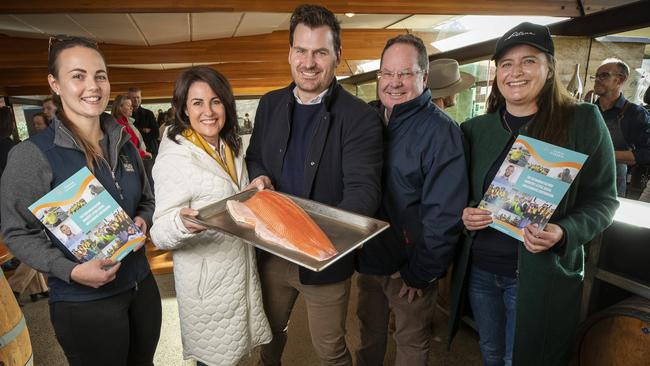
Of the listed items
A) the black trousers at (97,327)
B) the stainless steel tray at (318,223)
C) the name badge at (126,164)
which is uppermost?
the name badge at (126,164)

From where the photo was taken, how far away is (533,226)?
1386 mm

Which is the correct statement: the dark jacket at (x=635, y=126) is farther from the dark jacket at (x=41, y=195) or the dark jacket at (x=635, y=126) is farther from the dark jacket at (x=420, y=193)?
the dark jacket at (x=41, y=195)

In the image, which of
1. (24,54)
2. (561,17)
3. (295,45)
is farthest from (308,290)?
(24,54)

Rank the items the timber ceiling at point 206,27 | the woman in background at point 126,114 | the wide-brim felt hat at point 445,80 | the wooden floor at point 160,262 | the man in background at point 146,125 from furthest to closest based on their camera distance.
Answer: the man in background at point 146,125 → the woman in background at point 126,114 → the wooden floor at point 160,262 → the timber ceiling at point 206,27 → the wide-brim felt hat at point 445,80

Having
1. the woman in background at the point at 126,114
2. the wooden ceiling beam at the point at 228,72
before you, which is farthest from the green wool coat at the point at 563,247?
the wooden ceiling beam at the point at 228,72

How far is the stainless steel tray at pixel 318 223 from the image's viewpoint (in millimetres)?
1237

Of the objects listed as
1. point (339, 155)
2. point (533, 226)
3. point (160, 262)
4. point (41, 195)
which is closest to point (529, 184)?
point (533, 226)

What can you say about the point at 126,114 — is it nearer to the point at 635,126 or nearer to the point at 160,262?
the point at 160,262

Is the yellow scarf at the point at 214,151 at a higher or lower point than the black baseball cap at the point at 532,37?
lower

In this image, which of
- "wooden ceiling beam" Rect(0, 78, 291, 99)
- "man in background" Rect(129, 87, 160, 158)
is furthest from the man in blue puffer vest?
"wooden ceiling beam" Rect(0, 78, 291, 99)

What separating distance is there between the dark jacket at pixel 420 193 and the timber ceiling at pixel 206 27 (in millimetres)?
2397

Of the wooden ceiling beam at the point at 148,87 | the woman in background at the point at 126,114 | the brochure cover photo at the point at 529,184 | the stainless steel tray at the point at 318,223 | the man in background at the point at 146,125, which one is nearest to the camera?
the stainless steel tray at the point at 318,223

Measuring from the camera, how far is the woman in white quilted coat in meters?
1.54

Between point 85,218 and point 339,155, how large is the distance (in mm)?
1040
